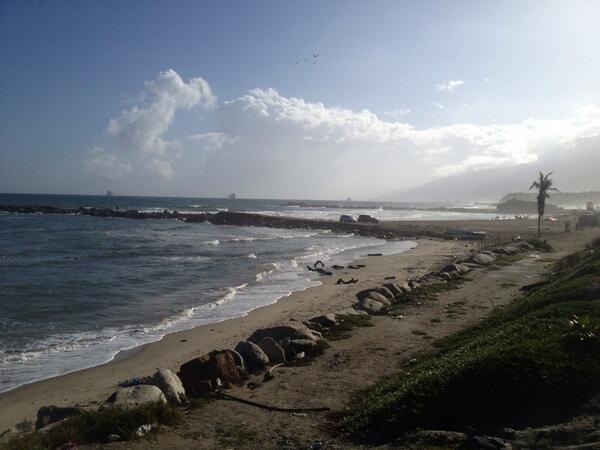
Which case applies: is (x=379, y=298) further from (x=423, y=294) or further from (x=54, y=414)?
(x=54, y=414)

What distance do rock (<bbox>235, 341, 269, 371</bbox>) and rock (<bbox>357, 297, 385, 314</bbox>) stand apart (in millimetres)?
5860

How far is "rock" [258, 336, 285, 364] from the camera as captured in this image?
10.6 m

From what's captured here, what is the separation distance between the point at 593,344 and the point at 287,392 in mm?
5208

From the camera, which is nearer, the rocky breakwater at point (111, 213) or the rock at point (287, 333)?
the rock at point (287, 333)

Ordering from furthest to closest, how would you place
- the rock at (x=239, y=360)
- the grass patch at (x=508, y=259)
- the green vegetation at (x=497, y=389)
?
the grass patch at (x=508, y=259) → the rock at (x=239, y=360) → the green vegetation at (x=497, y=389)

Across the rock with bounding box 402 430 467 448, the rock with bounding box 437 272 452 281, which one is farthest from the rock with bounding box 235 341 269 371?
the rock with bounding box 437 272 452 281

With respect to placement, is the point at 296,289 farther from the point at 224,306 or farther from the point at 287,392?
the point at 287,392

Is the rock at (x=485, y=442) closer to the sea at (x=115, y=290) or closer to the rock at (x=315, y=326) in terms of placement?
the rock at (x=315, y=326)

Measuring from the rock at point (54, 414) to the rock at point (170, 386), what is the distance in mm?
1312

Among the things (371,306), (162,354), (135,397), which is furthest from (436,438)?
(371,306)

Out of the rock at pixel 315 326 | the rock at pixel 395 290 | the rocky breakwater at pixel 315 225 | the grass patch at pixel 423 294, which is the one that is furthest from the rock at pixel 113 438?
the rocky breakwater at pixel 315 225

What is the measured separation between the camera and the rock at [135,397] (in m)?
7.40

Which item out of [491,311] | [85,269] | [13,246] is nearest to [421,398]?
[491,311]

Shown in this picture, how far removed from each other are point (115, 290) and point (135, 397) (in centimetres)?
1463
